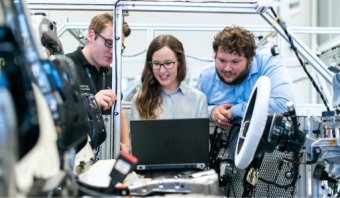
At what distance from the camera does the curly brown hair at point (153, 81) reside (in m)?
2.15

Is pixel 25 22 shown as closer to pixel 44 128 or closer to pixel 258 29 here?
pixel 44 128

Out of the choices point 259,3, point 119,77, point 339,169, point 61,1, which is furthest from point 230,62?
point 61,1

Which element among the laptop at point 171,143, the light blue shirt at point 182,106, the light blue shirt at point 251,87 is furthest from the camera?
the light blue shirt at point 182,106

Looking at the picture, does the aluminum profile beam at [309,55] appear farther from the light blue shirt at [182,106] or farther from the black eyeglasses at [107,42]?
the black eyeglasses at [107,42]

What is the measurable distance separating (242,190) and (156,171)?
607 millimetres

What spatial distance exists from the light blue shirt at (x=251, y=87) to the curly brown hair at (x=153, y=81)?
17cm

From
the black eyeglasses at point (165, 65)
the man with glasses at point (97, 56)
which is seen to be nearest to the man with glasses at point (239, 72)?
the black eyeglasses at point (165, 65)

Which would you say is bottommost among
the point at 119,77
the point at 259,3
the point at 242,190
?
the point at 242,190

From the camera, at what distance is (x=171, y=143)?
1663 millimetres

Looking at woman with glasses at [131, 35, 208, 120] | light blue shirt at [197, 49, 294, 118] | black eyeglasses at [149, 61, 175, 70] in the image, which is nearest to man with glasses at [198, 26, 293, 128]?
light blue shirt at [197, 49, 294, 118]

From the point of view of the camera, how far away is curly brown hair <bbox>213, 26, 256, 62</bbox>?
2.14m

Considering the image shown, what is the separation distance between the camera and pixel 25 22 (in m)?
1.10

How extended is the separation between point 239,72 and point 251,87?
0.11 meters

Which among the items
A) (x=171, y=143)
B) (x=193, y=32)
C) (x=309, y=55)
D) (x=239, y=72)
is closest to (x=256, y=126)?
(x=171, y=143)
